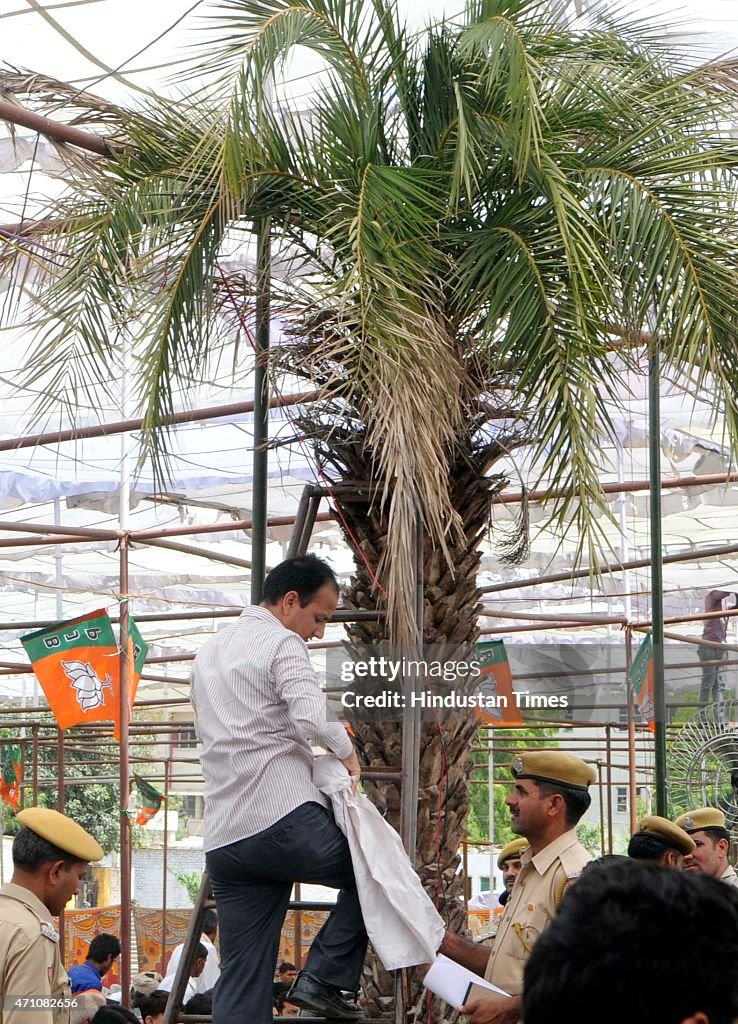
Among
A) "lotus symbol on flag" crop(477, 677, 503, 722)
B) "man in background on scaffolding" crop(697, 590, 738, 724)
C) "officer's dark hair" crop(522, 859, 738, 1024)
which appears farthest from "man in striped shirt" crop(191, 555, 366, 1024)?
"man in background on scaffolding" crop(697, 590, 738, 724)

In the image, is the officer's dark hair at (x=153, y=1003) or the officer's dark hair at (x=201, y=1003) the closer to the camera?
the officer's dark hair at (x=201, y=1003)

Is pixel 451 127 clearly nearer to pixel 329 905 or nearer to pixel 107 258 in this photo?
pixel 107 258

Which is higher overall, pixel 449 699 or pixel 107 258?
pixel 107 258

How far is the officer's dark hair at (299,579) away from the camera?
440 cm

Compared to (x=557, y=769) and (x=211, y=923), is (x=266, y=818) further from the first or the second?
(x=211, y=923)

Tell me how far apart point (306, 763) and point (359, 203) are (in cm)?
225

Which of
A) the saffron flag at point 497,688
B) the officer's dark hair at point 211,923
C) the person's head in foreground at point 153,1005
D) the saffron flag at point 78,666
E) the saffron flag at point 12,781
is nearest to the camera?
the saffron flag at point 497,688

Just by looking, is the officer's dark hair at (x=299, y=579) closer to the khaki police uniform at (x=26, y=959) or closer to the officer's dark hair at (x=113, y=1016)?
the khaki police uniform at (x=26, y=959)

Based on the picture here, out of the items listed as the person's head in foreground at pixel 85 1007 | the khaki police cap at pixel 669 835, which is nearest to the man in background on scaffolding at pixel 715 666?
the khaki police cap at pixel 669 835

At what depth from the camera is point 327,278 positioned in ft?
18.0

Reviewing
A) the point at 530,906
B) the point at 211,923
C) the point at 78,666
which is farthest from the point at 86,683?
the point at 530,906

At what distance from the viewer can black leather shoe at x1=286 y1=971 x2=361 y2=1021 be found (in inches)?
165

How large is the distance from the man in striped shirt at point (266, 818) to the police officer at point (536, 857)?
432 millimetres

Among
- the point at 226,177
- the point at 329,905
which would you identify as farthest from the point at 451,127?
the point at 329,905
